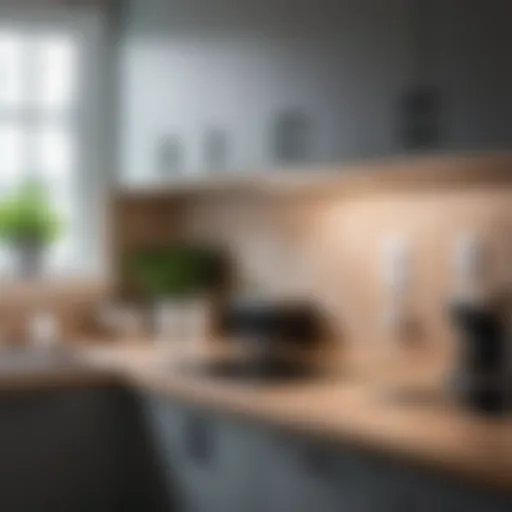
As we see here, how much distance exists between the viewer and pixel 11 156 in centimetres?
482

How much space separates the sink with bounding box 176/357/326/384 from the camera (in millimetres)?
3420

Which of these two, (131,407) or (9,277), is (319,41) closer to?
(131,407)

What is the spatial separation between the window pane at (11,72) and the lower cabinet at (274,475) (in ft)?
5.18

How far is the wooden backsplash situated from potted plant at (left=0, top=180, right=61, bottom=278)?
39 centimetres

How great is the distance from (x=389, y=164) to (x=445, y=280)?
55 centimetres

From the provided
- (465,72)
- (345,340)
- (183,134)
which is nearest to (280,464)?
(465,72)

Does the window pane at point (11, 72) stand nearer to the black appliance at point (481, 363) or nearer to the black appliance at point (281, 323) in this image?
the black appliance at point (281, 323)

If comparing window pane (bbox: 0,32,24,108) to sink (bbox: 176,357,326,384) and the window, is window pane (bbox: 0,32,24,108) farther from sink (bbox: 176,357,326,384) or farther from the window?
sink (bbox: 176,357,326,384)

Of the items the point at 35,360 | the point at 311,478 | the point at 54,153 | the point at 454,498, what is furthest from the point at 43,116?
the point at 454,498

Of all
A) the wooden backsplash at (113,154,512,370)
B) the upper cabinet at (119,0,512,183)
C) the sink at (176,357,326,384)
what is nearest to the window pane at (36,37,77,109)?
the upper cabinet at (119,0,512,183)

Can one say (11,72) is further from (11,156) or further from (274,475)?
(274,475)

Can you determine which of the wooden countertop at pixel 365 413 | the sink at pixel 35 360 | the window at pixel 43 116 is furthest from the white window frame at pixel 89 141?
the wooden countertop at pixel 365 413

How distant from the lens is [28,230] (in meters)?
4.68

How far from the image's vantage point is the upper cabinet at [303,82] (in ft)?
9.32
